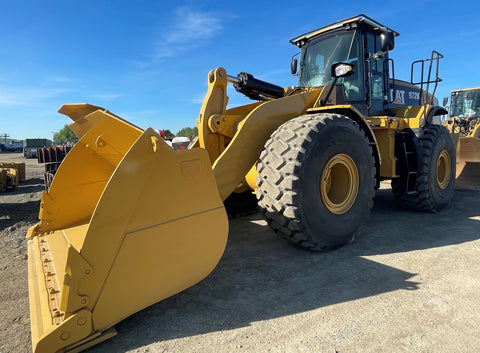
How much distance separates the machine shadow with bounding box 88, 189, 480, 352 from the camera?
→ 2064 mm

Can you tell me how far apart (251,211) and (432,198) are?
2855 mm

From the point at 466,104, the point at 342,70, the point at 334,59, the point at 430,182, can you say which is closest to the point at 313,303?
the point at 342,70

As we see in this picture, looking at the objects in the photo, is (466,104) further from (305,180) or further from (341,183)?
(305,180)

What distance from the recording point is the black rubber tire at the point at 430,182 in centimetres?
473

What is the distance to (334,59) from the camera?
4648 mm

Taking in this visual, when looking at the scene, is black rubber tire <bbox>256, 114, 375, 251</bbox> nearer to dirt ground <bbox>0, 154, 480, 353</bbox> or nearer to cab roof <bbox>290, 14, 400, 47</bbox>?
dirt ground <bbox>0, 154, 480, 353</bbox>

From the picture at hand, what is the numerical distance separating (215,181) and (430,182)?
393 cm

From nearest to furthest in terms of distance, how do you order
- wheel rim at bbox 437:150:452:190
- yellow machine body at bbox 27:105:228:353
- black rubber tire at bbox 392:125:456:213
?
yellow machine body at bbox 27:105:228:353, black rubber tire at bbox 392:125:456:213, wheel rim at bbox 437:150:452:190

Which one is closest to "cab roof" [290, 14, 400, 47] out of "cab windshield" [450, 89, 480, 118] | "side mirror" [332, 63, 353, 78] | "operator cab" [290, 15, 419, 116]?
"operator cab" [290, 15, 419, 116]

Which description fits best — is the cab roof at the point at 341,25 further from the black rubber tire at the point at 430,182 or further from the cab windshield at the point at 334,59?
the black rubber tire at the point at 430,182

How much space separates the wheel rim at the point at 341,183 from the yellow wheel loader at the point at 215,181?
0.04ft

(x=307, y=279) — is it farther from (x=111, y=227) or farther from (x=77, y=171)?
(x=77, y=171)

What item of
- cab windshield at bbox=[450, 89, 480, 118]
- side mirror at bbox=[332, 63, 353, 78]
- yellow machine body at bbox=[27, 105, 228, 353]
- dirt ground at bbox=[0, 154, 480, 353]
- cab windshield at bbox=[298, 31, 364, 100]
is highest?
cab windshield at bbox=[450, 89, 480, 118]

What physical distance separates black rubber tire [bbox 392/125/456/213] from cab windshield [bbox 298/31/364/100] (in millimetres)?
1397
